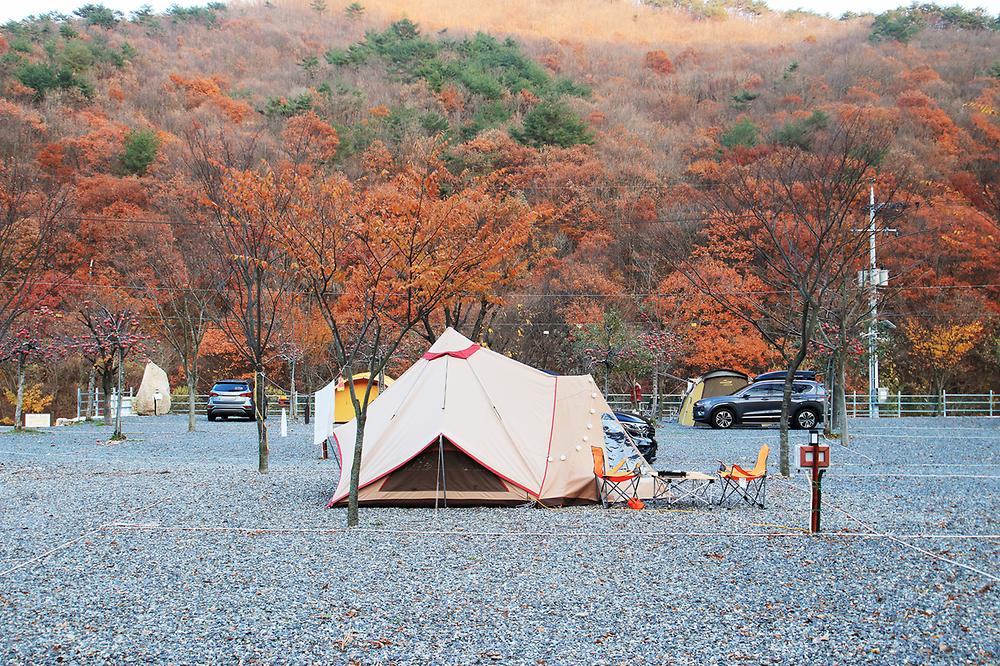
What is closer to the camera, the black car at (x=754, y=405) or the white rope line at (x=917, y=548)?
the white rope line at (x=917, y=548)

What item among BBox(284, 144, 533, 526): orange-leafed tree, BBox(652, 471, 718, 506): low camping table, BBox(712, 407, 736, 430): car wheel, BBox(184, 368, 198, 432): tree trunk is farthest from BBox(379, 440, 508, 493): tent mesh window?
BBox(712, 407, 736, 430): car wheel

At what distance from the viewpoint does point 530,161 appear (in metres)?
44.9

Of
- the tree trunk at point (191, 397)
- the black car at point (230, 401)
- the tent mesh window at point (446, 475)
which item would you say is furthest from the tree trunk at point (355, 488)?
the black car at point (230, 401)

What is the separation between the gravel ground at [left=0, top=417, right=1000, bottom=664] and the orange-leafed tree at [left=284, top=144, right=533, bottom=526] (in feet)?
5.49

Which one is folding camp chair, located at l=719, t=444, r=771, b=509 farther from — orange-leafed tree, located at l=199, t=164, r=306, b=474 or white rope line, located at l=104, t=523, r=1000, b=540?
orange-leafed tree, located at l=199, t=164, r=306, b=474

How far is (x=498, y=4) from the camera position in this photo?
341 feet

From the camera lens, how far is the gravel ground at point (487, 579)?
5.47 meters

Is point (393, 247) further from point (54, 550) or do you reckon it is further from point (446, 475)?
point (54, 550)

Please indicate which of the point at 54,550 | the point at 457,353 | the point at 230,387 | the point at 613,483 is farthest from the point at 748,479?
the point at 230,387

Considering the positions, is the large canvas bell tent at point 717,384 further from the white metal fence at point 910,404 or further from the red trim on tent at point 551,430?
the red trim on tent at point 551,430

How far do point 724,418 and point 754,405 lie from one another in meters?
0.93

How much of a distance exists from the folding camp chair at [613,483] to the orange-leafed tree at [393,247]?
2.73 metres

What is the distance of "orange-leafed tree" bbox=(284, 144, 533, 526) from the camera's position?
10500 millimetres

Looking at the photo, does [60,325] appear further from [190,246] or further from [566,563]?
[566,563]
